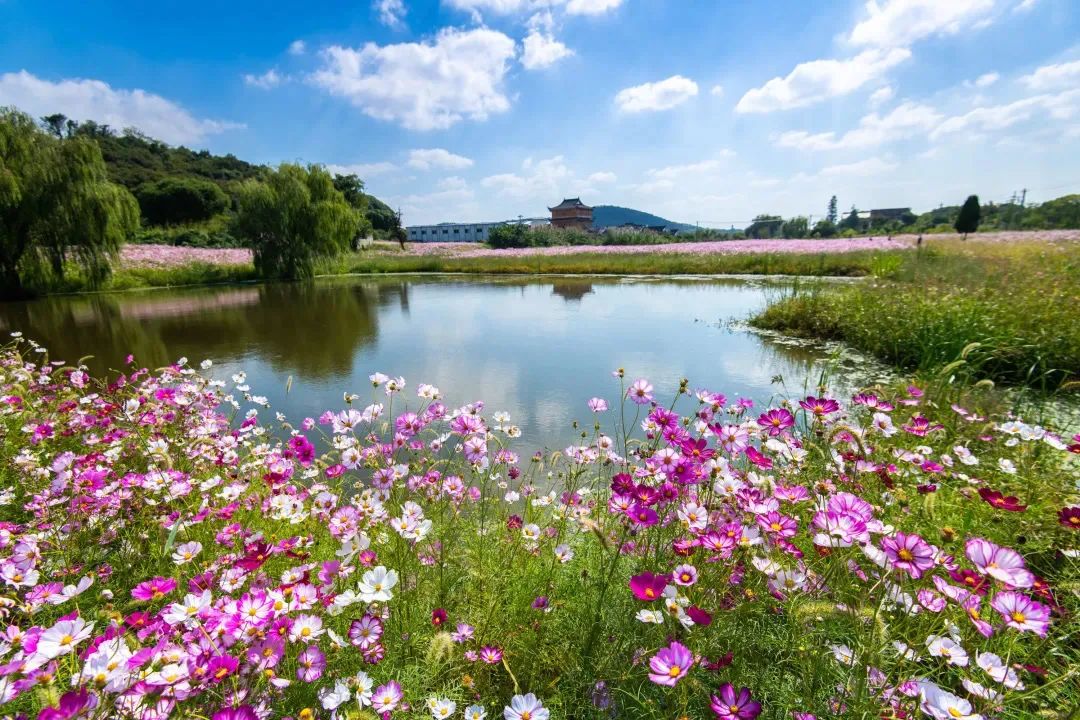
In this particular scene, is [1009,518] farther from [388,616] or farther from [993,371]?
[993,371]

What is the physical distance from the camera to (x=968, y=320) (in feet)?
14.5

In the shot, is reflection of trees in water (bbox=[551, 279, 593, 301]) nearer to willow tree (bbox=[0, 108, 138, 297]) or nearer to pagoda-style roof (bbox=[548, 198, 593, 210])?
willow tree (bbox=[0, 108, 138, 297])

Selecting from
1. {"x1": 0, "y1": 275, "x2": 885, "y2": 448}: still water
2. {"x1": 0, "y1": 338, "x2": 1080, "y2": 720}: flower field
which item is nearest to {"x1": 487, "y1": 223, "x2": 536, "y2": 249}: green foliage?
{"x1": 0, "y1": 275, "x2": 885, "y2": 448}: still water

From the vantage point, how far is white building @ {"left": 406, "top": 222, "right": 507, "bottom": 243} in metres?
79.8

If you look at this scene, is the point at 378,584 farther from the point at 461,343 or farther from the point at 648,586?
the point at 461,343

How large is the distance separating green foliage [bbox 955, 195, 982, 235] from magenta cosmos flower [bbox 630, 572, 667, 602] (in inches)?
1480

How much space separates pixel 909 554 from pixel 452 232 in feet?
283

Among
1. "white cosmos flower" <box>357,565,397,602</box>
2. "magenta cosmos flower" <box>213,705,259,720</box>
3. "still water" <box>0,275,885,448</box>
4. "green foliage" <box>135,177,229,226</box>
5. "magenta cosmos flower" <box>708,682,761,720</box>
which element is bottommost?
"still water" <box>0,275,885,448</box>

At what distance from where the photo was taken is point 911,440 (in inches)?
89.7

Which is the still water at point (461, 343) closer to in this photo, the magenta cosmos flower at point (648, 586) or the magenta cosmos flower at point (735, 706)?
the magenta cosmos flower at point (648, 586)

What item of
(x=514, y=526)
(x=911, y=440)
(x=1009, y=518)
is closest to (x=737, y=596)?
(x=514, y=526)

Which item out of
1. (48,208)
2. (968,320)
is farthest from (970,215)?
(48,208)

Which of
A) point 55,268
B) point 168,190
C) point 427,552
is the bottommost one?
point 427,552

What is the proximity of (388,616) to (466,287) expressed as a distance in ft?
45.8
